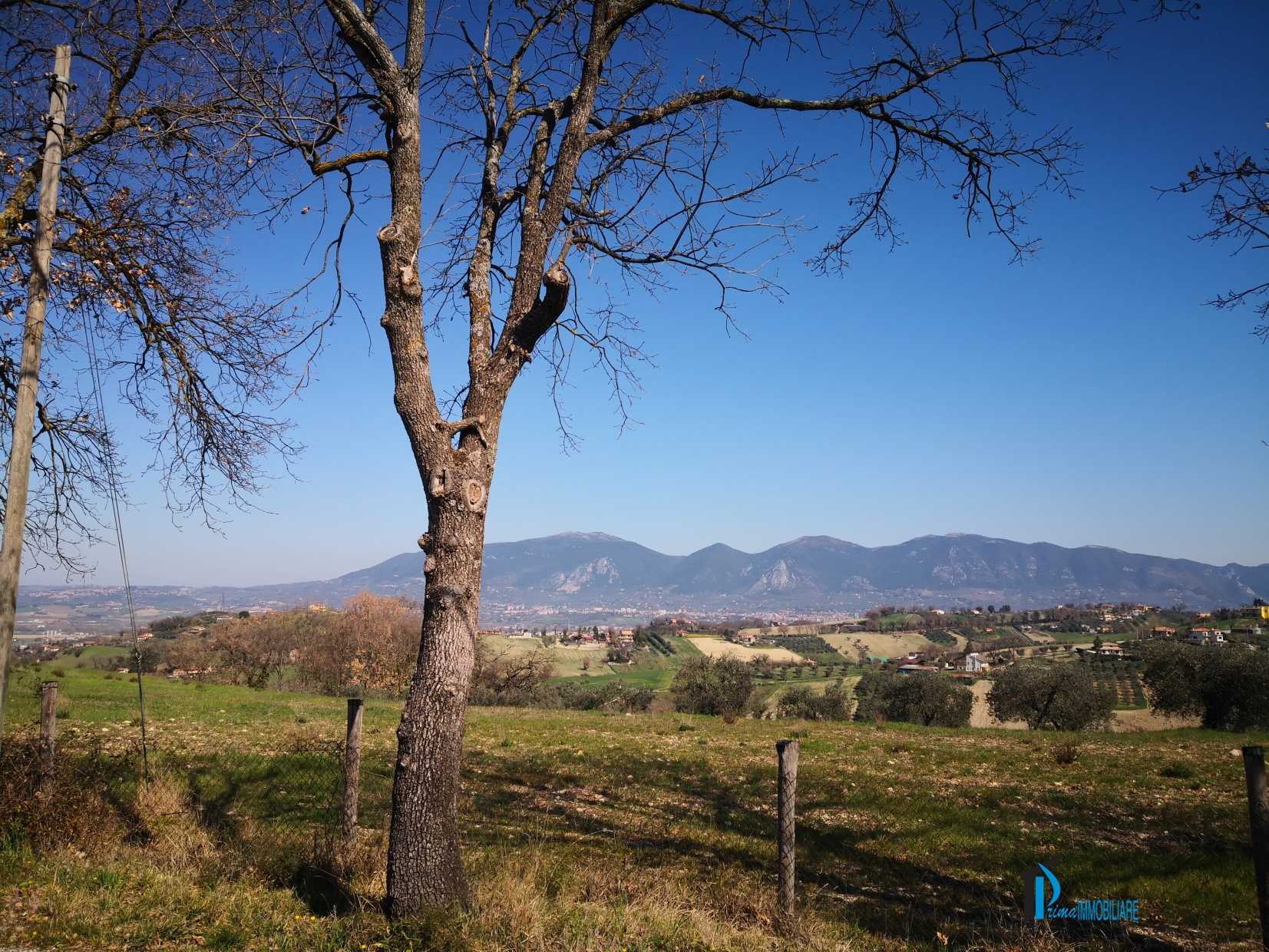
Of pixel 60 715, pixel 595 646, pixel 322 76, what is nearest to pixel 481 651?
pixel 60 715

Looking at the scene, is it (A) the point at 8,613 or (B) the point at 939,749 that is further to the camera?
(B) the point at 939,749

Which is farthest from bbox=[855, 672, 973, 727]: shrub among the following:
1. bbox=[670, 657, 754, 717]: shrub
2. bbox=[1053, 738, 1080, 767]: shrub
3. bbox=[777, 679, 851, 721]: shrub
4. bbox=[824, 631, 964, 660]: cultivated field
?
bbox=[824, 631, 964, 660]: cultivated field

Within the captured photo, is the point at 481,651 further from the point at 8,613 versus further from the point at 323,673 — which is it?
the point at 8,613

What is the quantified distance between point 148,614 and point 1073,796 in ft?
256

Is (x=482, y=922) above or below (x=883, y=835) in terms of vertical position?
above

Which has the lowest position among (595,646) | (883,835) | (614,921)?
(595,646)

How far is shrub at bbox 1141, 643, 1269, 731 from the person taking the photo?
2453cm

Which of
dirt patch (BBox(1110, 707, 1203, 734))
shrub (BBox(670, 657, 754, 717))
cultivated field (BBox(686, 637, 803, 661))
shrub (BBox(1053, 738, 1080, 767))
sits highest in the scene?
shrub (BBox(1053, 738, 1080, 767))

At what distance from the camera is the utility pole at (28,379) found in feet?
19.2

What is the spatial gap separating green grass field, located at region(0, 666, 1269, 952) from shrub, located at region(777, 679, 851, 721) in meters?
24.3

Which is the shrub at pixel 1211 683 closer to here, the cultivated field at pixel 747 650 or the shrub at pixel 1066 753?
the shrub at pixel 1066 753

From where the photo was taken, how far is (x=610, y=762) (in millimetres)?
13211

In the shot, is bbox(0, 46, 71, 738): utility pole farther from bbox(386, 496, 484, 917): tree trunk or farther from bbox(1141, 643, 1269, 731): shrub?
bbox(1141, 643, 1269, 731): shrub

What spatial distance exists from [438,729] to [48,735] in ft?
16.6
